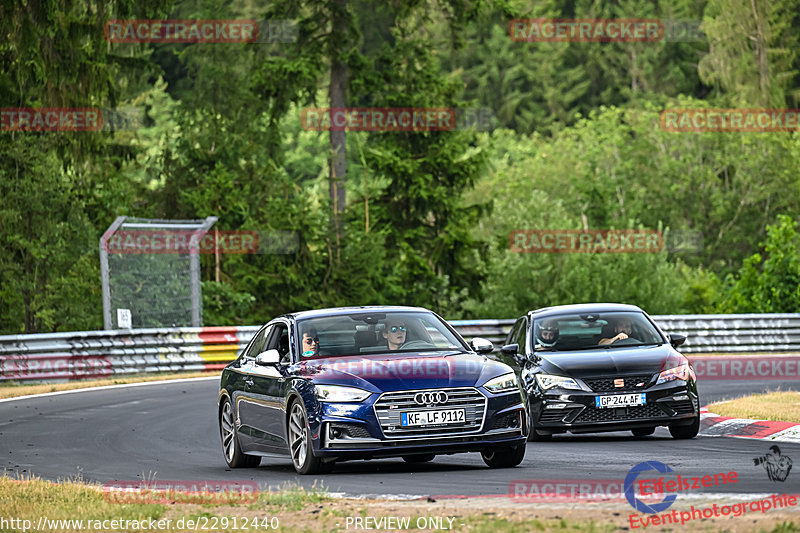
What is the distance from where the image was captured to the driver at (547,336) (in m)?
16.8

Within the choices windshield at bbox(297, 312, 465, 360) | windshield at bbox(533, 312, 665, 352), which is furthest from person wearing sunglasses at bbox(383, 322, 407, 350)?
windshield at bbox(533, 312, 665, 352)

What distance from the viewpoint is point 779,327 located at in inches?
1355

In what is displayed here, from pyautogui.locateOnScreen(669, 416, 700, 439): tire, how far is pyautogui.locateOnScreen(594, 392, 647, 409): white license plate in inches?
22.6

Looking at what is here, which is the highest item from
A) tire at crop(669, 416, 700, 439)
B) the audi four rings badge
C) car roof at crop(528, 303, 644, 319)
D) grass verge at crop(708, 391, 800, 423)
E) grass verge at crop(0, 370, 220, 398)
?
car roof at crop(528, 303, 644, 319)

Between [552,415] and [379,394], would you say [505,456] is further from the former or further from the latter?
[552,415]

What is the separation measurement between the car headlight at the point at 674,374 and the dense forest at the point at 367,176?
1361 centimetres

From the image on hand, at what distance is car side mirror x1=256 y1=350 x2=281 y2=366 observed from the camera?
12844mm

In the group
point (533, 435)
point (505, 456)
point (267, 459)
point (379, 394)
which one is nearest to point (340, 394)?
point (379, 394)

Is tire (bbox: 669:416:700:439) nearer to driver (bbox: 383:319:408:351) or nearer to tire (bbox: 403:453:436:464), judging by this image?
tire (bbox: 403:453:436:464)

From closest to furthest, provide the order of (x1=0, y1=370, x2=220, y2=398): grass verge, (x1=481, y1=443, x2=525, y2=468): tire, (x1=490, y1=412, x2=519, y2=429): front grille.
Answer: (x1=490, y1=412, x2=519, y2=429): front grille → (x1=481, y1=443, x2=525, y2=468): tire → (x1=0, y1=370, x2=220, y2=398): grass verge

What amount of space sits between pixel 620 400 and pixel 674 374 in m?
0.74

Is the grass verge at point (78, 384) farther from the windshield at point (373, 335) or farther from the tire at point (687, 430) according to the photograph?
the tire at point (687, 430)

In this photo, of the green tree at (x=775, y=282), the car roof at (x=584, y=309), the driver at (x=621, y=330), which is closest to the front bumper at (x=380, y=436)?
the driver at (x=621, y=330)

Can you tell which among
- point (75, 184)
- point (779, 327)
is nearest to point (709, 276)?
point (779, 327)
